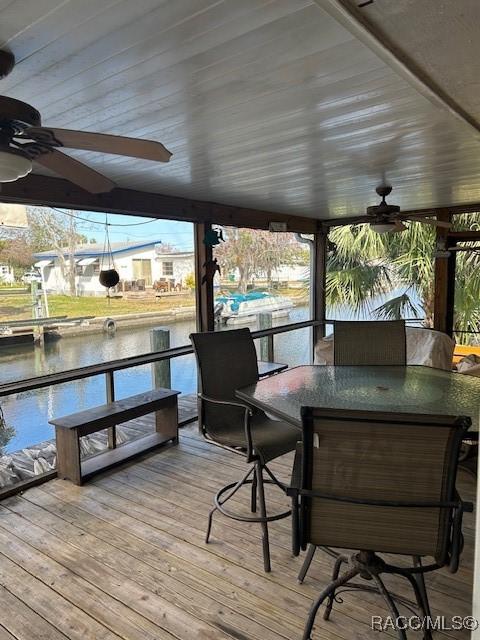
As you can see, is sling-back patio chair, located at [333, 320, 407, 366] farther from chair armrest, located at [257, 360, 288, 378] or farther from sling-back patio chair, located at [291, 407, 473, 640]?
sling-back patio chair, located at [291, 407, 473, 640]

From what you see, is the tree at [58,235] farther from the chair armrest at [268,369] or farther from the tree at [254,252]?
the chair armrest at [268,369]

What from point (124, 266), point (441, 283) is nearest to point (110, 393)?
point (124, 266)

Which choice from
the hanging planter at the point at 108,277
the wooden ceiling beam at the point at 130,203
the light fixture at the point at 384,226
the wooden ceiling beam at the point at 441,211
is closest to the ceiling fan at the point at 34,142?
the wooden ceiling beam at the point at 130,203

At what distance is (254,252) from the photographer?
5.54 meters

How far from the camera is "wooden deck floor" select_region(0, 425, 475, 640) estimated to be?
1.83 m

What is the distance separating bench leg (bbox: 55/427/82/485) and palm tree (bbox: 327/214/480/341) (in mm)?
4576

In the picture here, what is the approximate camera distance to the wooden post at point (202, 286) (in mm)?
4500

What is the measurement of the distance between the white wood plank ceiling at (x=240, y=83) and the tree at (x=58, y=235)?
0.58 metres

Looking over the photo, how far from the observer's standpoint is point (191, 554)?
2.30 meters

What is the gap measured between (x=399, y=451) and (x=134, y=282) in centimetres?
314

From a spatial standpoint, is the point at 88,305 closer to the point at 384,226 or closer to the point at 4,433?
the point at 4,433

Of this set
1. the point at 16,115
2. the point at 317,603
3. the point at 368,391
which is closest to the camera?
the point at 16,115

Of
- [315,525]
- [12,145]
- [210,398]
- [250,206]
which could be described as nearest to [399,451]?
[315,525]

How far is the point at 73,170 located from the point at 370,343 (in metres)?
2.39
